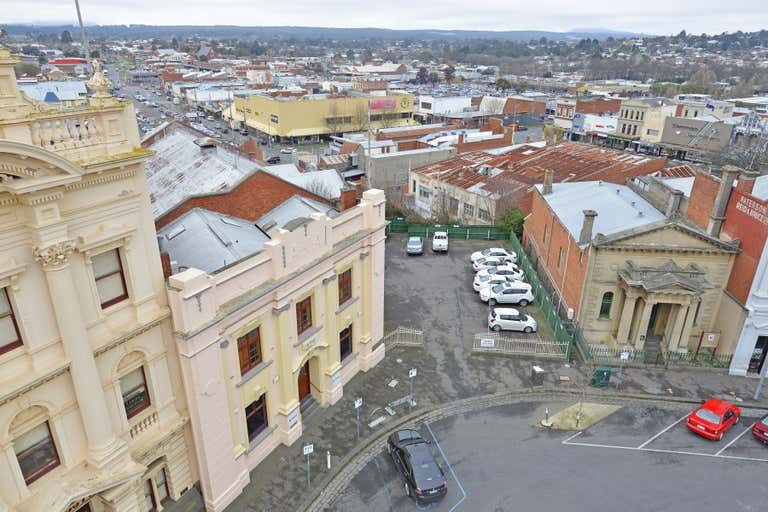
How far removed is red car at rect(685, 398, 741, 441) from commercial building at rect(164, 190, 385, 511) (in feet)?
52.4

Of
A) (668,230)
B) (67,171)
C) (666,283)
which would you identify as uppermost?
(67,171)

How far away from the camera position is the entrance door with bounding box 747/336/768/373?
2672 centimetres

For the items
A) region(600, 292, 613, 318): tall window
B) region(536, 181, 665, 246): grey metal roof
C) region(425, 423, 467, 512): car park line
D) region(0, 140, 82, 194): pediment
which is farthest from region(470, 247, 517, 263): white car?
region(0, 140, 82, 194): pediment

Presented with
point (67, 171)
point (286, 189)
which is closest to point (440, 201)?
point (286, 189)

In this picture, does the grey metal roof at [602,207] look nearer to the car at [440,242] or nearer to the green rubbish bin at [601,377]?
the green rubbish bin at [601,377]

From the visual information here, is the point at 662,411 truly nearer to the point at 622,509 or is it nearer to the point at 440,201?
the point at 622,509

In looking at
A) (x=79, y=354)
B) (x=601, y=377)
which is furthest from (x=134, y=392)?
(x=601, y=377)

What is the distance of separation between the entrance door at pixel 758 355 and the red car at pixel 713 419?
5.32 meters

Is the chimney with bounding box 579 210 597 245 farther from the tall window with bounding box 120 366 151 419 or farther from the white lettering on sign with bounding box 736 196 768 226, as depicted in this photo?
the tall window with bounding box 120 366 151 419

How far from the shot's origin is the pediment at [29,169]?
11125mm

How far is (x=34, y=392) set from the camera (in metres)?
13.2

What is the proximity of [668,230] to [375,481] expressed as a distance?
20.1 m

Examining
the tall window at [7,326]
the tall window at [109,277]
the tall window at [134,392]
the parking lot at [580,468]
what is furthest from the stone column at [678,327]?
the tall window at [7,326]

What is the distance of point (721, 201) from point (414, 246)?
878 inches
